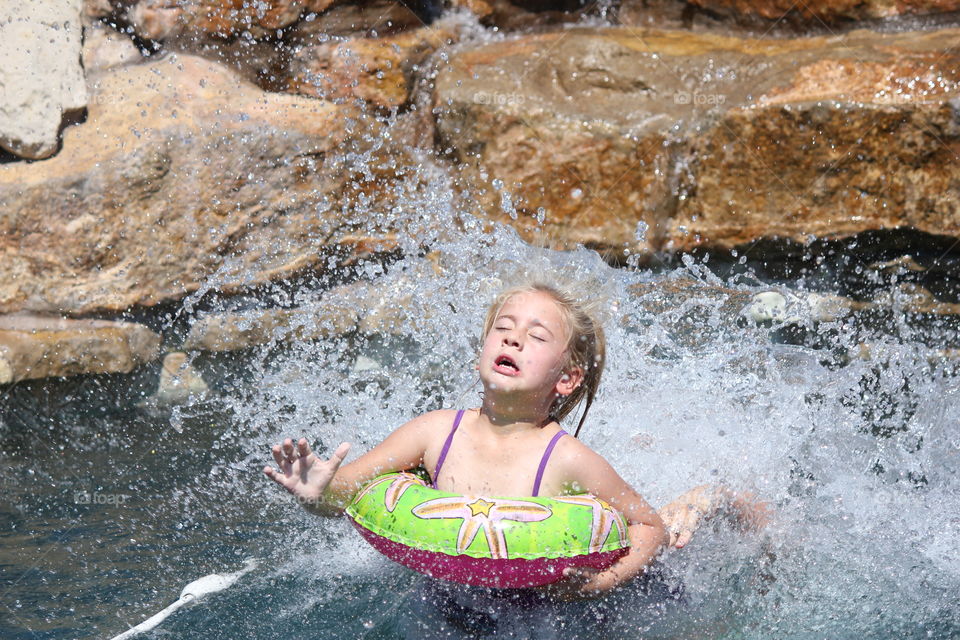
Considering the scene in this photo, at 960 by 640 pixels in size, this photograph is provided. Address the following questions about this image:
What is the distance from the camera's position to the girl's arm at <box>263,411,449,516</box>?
2514 mm

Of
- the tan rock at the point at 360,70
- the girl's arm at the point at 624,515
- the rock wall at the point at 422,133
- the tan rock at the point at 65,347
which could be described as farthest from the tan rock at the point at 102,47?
the girl's arm at the point at 624,515

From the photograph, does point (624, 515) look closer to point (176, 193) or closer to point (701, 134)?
point (701, 134)

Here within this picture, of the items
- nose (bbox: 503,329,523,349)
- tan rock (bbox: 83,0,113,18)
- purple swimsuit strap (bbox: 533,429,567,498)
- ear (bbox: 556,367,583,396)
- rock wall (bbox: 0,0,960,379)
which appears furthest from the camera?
tan rock (bbox: 83,0,113,18)

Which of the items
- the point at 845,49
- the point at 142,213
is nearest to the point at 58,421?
the point at 142,213

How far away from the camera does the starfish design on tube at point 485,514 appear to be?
2.36 metres

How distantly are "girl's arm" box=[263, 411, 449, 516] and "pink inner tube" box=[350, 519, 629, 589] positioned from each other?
0.17 m

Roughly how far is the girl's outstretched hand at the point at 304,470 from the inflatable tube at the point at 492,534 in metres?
0.12

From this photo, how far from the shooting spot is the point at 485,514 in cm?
238

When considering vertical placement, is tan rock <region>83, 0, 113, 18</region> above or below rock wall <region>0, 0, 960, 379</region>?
above

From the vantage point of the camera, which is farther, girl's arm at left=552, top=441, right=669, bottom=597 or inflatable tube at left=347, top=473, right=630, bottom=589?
girl's arm at left=552, top=441, right=669, bottom=597

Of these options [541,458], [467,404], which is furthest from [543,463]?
[467,404]

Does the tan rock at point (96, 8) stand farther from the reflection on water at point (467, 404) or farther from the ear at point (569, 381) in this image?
the ear at point (569, 381)

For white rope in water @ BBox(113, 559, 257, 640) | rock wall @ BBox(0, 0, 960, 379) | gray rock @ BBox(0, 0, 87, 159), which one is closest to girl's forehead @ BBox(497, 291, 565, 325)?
white rope in water @ BBox(113, 559, 257, 640)

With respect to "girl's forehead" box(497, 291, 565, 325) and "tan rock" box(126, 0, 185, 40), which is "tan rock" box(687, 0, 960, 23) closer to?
"girl's forehead" box(497, 291, 565, 325)
